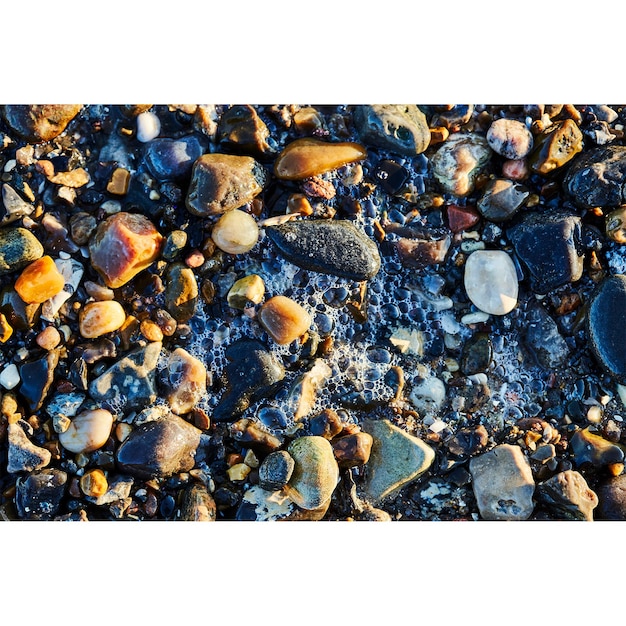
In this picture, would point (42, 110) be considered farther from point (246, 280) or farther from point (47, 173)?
point (246, 280)

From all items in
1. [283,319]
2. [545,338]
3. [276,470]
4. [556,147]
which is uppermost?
[556,147]

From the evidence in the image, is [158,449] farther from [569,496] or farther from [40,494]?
[569,496]

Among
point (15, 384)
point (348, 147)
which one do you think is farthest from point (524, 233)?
point (15, 384)

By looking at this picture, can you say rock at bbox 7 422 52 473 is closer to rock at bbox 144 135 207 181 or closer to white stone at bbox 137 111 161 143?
rock at bbox 144 135 207 181

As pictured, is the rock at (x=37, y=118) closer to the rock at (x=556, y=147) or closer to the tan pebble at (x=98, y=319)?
the tan pebble at (x=98, y=319)

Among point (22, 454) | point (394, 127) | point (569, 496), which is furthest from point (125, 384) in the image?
point (569, 496)

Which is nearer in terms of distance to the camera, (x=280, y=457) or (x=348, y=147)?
(x=280, y=457)

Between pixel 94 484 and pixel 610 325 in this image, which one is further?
pixel 610 325
